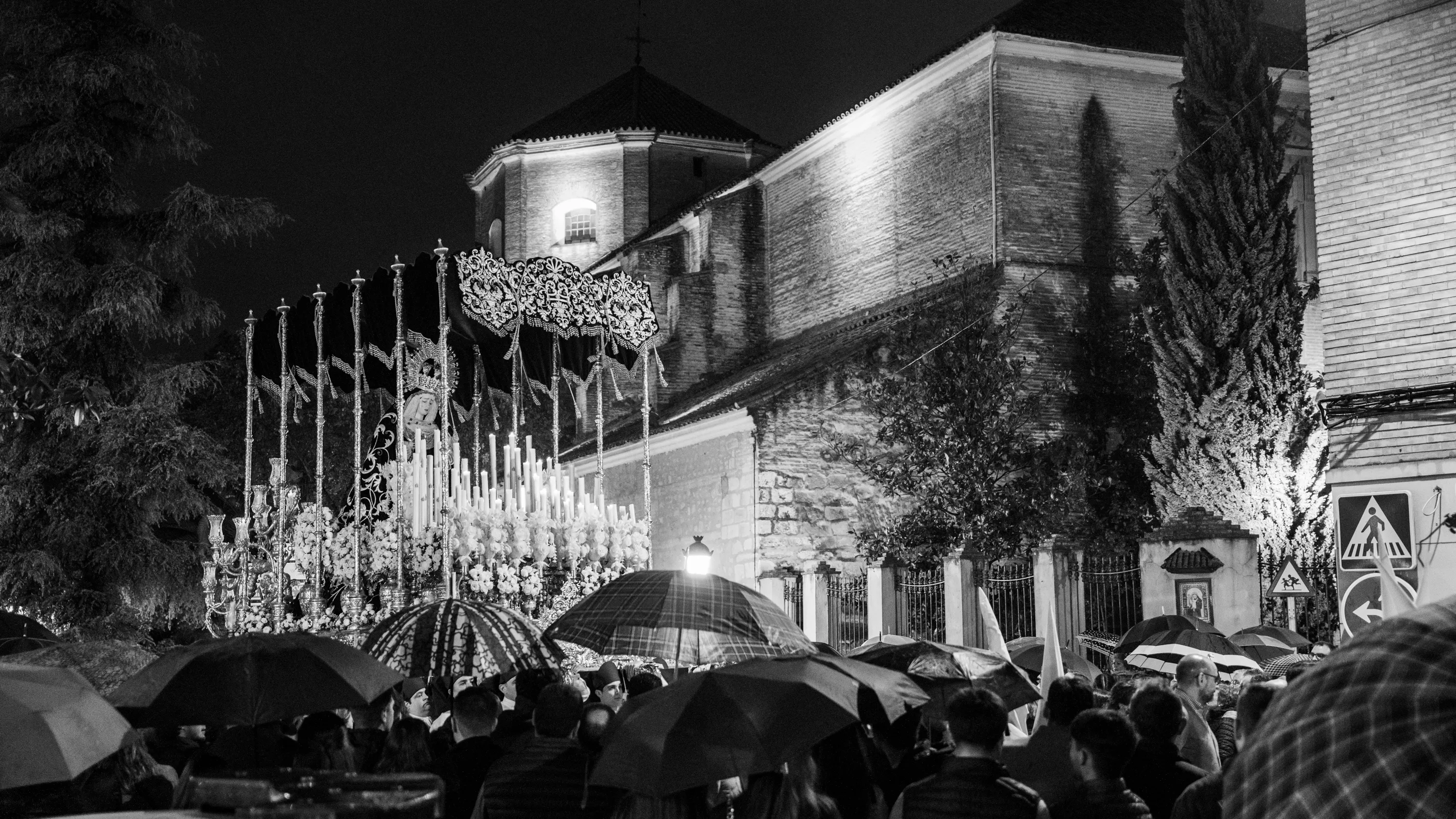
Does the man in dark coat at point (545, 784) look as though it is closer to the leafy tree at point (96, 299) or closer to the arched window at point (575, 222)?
the leafy tree at point (96, 299)

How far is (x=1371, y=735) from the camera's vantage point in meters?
1.49

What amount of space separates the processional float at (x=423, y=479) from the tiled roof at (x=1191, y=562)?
5.55m

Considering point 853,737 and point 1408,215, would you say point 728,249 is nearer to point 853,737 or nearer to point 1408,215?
point 1408,215

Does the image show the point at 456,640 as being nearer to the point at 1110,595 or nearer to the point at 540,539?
the point at 540,539

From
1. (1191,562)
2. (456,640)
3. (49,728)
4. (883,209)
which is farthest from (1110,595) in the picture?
(49,728)

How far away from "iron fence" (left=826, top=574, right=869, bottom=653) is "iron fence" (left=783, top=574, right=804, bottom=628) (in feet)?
1.94

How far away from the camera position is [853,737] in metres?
5.13

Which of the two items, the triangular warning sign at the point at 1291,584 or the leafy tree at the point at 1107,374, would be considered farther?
the leafy tree at the point at 1107,374

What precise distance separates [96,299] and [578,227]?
22967 mm

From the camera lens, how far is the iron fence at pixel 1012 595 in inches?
698

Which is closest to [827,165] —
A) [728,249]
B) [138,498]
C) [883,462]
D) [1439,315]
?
[728,249]

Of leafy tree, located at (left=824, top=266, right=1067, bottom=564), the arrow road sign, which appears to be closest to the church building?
leafy tree, located at (left=824, top=266, right=1067, bottom=564)

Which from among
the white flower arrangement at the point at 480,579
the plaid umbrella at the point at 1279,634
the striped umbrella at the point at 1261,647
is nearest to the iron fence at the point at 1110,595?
the plaid umbrella at the point at 1279,634

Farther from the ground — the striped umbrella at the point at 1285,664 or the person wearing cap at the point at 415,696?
the striped umbrella at the point at 1285,664
